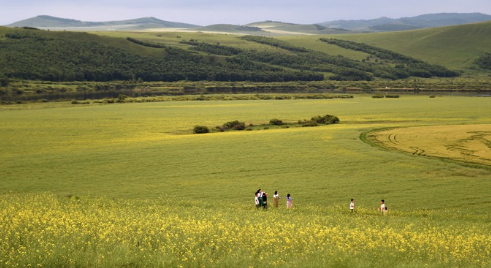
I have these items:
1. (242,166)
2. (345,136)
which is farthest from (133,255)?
(345,136)


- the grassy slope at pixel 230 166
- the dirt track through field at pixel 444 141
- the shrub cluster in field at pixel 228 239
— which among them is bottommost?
the grassy slope at pixel 230 166

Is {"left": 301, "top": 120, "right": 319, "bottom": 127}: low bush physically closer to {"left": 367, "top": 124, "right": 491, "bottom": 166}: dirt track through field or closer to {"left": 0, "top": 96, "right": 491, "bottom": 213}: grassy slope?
{"left": 0, "top": 96, "right": 491, "bottom": 213}: grassy slope

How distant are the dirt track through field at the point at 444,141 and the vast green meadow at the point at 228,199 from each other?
104 inches

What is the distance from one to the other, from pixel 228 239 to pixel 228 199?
45.3 ft

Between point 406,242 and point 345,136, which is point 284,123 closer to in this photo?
point 345,136

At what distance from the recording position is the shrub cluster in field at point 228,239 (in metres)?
22.4

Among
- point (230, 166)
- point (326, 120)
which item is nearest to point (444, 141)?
point (326, 120)

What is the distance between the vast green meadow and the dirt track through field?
2.63 m

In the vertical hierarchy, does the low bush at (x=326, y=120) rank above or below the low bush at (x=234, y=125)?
above

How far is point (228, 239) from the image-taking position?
82.4ft

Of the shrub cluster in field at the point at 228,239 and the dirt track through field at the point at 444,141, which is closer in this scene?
the shrub cluster in field at the point at 228,239

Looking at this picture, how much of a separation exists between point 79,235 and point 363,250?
12980 millimetres

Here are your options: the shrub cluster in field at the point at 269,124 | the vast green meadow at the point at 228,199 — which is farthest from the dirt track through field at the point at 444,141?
the shrub cluster in field at the point at 269,124

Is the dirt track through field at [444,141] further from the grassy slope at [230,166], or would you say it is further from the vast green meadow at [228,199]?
the grassy slope at [230,166]
